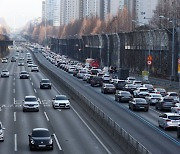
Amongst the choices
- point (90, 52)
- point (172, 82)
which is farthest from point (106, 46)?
point (172, 82)

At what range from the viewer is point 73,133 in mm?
37969

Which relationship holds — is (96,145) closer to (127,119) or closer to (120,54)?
(127,119)

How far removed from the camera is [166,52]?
9569 centimetres

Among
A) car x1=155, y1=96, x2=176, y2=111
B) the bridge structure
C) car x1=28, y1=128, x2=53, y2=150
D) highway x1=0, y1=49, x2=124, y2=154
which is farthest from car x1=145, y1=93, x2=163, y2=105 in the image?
car x1=28, y1=128, x2=53, y2=150

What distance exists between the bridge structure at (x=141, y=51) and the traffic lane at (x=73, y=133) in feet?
104

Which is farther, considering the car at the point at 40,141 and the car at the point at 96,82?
the car at the point at 96,82

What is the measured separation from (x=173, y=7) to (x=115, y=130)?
344ft

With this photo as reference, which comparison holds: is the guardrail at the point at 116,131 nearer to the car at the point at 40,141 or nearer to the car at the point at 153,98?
the car at the point at 40,141

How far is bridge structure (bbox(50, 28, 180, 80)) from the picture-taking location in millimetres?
90250

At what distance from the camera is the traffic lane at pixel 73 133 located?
32.3 m

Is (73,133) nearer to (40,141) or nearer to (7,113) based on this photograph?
(40,141)

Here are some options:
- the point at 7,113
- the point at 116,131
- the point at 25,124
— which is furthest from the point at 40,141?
the point at 7,113

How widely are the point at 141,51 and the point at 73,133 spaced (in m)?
73.7

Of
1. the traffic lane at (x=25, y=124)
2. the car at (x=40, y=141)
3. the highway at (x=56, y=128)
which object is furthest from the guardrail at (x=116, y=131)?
the car at (x=40, y=141)
